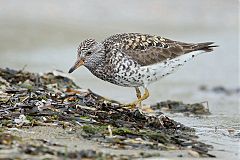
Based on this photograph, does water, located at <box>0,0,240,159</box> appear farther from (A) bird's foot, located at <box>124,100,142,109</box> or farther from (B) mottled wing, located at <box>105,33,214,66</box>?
(B) mottled wing, located at <box>105,33,214,66</box>

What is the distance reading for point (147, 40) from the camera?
6.41 m

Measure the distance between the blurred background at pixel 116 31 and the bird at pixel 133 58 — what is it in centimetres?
195

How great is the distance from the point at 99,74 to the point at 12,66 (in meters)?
4.58

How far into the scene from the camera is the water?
823 cm

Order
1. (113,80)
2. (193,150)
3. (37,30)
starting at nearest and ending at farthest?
(193,150)
(113,80)
(37,30)

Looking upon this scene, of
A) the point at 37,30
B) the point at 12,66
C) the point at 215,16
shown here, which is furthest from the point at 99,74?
the point at 215,16

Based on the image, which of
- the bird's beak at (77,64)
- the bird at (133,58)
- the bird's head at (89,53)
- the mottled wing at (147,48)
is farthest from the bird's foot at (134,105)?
the bird's beak at (77,64)

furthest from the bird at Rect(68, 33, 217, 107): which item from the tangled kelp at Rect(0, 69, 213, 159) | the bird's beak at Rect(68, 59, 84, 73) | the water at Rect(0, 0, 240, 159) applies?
the water at Rect(0, 0, 240, 159)

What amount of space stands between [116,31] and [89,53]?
26.7 feet

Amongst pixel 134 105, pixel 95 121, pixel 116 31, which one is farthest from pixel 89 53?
pixel 116 31

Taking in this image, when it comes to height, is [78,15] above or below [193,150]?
above

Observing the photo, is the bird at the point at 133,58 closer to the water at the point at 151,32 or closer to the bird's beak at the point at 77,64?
the bird's beak at the point at 77,64

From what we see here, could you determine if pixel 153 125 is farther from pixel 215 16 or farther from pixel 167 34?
pixel 215 16

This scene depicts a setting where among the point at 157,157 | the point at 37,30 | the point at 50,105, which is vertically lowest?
the point at 157,157
